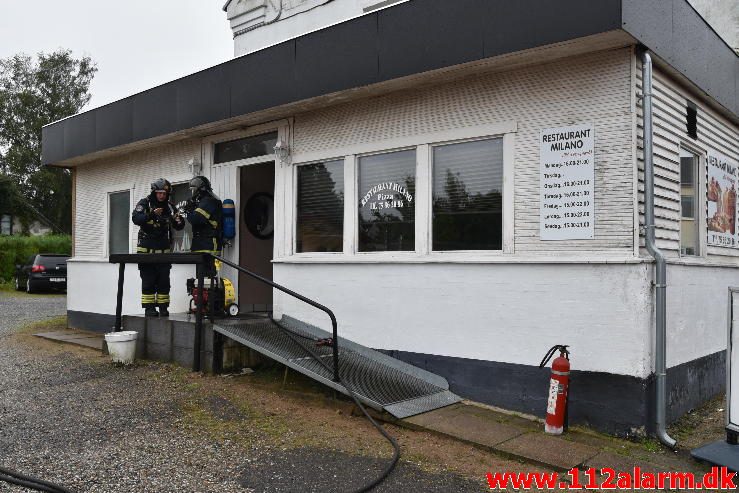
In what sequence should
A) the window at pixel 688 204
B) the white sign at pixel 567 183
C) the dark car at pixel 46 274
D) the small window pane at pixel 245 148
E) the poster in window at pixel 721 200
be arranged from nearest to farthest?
the white sign at pixel 567 183, the window at pixel 688 204, the poster in window at pixel 721 200, the small window pane at pixel 245 148, the dark car at pixel 46 274

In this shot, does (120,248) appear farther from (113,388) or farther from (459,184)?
(459,184)

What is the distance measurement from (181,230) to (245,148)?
6.33 feet

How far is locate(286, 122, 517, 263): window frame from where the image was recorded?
582 centimetres

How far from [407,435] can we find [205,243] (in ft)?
14.4

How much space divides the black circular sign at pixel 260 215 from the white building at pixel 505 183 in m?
0.88

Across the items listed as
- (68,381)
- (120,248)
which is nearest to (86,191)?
(120,248)

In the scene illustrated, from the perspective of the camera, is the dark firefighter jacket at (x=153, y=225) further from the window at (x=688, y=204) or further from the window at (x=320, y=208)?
the window at (x=688, y=204)

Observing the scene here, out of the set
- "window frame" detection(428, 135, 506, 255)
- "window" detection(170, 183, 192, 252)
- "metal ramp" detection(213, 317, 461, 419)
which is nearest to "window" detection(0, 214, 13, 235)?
"window" detection(170, 183, 192, 252)

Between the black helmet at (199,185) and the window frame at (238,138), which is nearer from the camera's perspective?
the window frame at (238,138)

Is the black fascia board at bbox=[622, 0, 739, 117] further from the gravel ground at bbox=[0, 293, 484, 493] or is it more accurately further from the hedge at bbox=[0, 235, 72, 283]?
the hedge at bbox=[0, 235, 72, 283]

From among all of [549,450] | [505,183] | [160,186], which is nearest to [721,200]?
[505,183]

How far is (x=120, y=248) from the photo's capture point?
1057cm

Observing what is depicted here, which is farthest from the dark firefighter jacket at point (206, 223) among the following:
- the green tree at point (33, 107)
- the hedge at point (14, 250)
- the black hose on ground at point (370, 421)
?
the green tree at point (33, 107)

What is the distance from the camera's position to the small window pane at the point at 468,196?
5.96 metres
